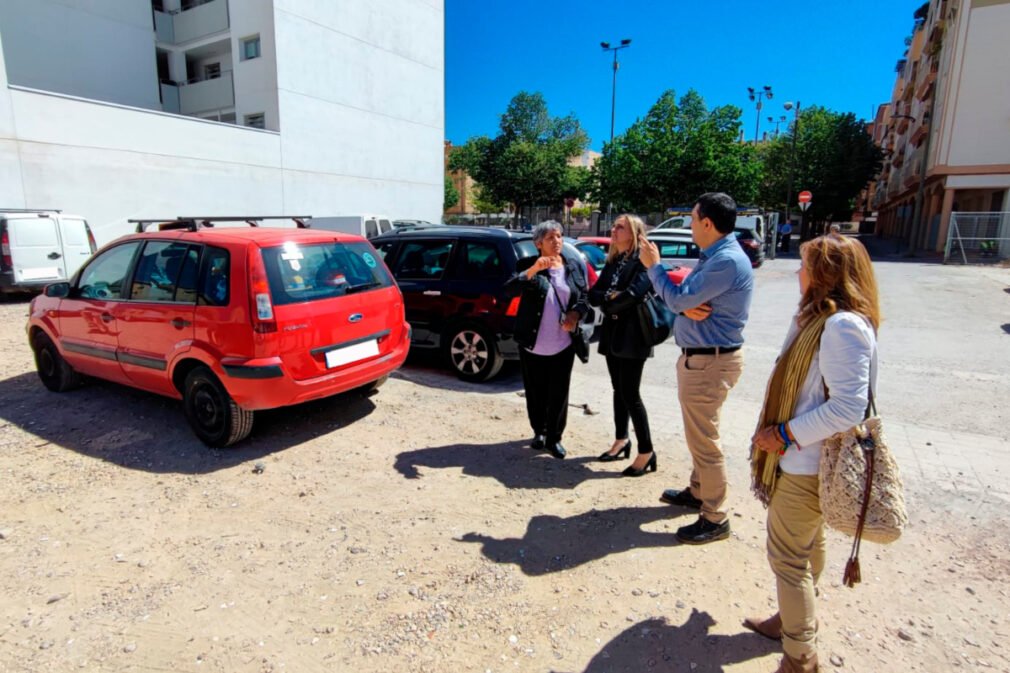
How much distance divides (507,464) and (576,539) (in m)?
1.10

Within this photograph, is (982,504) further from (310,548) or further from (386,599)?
(310,548)

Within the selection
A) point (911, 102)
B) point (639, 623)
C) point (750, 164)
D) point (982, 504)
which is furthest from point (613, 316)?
point (911, 102)

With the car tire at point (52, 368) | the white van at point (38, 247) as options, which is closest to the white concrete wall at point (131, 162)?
the white van at point (38, 247)

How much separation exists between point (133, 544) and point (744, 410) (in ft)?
16.3

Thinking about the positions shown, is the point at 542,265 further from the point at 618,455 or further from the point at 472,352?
the point at 472,352

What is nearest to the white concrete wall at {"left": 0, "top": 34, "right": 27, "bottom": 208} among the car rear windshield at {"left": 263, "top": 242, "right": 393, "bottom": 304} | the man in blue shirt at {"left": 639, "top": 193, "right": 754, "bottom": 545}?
the car rear windshield at {"left": 263, "top": 242, "right": 393, "bottom": 304}

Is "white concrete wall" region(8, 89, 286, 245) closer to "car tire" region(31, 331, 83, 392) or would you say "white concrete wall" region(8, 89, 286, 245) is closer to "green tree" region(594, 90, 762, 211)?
"car tire" region(31, 331, 83, 392)

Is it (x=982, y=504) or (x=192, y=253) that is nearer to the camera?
(x=982, y=504)

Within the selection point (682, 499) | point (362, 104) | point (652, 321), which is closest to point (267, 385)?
point (652, 321)

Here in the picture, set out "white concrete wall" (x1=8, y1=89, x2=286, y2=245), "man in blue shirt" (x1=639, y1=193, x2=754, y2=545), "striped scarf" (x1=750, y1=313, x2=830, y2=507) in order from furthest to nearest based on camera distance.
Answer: "white concrete wall" (x1=8, y1=89, x2=286, y2=245)
"man in blue shirt" (x1=639, y1=193, x2=754, y2=545)
"striped scarf" (x1=750, y1=313, x2=830, y2=507)

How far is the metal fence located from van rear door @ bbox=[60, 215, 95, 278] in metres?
28.8

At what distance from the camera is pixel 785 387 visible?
2221 millimetres

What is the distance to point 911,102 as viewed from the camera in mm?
45000

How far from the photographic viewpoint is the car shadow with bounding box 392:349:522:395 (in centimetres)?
628
